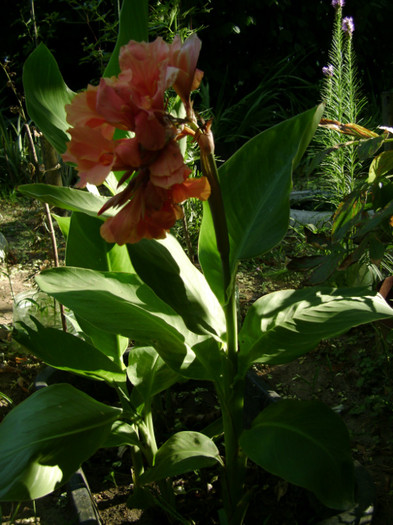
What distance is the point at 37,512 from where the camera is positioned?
4.96 feet

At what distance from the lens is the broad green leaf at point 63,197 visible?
104 cm

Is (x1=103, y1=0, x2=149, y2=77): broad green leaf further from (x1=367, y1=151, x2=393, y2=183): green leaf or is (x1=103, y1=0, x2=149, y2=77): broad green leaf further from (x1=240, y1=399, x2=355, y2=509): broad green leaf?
(x1=240, y1=399, x2=355, y2=509): broad green leaf

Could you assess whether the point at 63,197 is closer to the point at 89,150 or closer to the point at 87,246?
the point at 89,150

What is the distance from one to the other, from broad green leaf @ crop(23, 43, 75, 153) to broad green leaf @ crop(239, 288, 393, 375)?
58 cm

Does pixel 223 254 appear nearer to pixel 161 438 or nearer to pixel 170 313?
pixel 170 313

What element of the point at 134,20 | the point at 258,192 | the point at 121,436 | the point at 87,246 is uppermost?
the point at 134,20

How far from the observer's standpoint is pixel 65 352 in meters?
1.30

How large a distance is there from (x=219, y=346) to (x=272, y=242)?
11.3 inches

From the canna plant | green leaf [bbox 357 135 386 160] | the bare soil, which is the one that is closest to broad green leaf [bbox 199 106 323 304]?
the canna plant

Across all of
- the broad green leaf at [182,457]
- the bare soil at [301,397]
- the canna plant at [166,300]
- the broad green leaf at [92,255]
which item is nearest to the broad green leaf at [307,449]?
the canna plant at [166,300]

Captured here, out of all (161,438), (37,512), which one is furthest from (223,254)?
(37,512)

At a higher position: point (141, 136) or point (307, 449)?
point (141, 136)

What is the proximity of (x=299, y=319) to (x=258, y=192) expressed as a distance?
0.93ft

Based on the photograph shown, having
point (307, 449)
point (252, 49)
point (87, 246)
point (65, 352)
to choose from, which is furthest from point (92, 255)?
point (252, 49)
